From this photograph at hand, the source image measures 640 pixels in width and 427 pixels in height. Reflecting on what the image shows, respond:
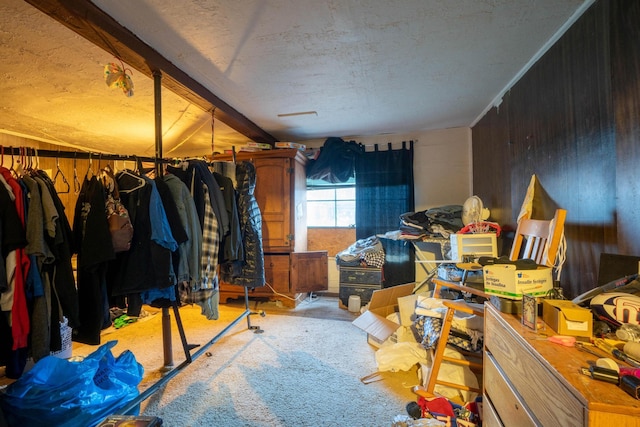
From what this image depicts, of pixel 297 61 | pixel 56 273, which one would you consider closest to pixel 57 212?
pixel 56 273

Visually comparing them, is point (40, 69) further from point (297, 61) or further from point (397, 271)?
point (397, 271)

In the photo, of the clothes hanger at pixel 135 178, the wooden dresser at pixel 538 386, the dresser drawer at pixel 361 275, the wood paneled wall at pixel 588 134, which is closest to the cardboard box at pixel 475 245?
the wood paneled wall at pixel 588 134

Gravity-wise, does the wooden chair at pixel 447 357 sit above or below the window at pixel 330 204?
below

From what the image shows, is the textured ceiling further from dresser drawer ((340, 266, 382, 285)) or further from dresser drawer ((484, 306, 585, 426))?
dresser drawer ((340, 266, 382, 285))

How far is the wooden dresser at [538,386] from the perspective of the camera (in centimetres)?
54

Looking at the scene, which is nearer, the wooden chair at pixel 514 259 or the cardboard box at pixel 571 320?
the cardboard box at pixel 571 320

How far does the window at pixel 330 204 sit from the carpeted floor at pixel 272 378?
1.48 m

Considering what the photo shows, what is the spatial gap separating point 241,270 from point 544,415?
198 centimetres

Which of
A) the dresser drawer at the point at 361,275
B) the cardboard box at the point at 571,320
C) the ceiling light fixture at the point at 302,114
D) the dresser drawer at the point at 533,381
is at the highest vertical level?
the ceiling light fixture at the point at 302,114

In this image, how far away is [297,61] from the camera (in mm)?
1849

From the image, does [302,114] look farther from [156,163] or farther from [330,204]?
[156,163]

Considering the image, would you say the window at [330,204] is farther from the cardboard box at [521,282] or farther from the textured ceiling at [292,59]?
the cardboard box at [521,282]

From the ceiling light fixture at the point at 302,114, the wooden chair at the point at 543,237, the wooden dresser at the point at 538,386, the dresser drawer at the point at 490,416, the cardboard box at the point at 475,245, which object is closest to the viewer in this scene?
the wooden dresser at the point at 538,386

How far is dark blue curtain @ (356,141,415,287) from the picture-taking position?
3.33 meters
